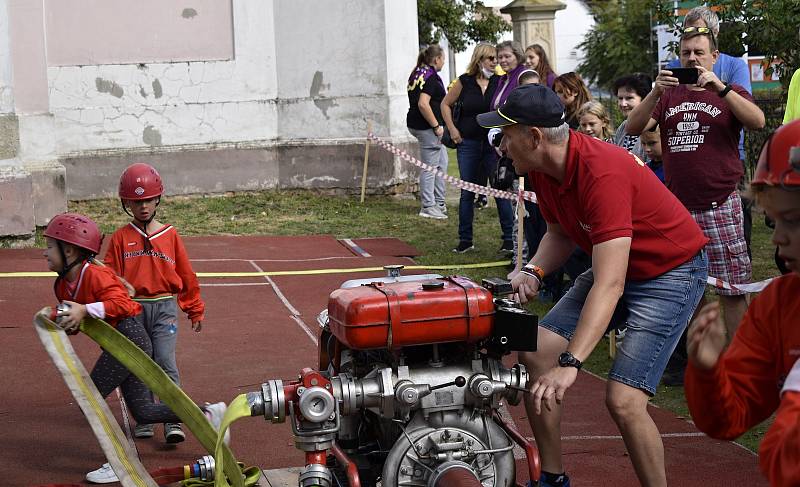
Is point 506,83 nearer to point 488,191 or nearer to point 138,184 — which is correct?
point 488,191

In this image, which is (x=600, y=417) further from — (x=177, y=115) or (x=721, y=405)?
(x=177, y=115)

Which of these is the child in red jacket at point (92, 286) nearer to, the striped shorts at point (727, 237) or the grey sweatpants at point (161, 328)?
the grey sweatpants at point (161, 328)

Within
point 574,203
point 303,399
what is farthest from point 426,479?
point 574,203

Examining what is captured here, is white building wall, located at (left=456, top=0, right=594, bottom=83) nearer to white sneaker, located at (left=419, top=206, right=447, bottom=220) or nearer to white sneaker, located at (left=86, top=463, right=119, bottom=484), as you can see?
white sneaker, located at (left=419, top=206, right=447, bottom=220)

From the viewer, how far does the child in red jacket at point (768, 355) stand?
8.13ft

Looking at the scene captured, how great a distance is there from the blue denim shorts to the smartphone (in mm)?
2176

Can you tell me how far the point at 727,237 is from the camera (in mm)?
6844

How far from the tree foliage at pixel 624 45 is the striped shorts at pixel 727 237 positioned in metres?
26.1

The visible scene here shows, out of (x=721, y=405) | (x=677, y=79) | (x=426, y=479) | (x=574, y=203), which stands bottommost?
(x=426, y=479)

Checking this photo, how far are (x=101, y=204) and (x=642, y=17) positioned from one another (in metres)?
23.5

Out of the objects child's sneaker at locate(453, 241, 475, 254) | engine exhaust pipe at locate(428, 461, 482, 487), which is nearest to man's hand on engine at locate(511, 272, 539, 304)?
engine exhaust pipe at locate(428, 461, 482, 487)

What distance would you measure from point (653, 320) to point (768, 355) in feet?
5.51

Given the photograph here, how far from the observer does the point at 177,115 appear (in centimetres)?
1552

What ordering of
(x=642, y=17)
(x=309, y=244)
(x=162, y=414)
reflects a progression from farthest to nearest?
1. (x=642, y=17)
2. (x=309, y=244)
3. (x=162, y=414)
